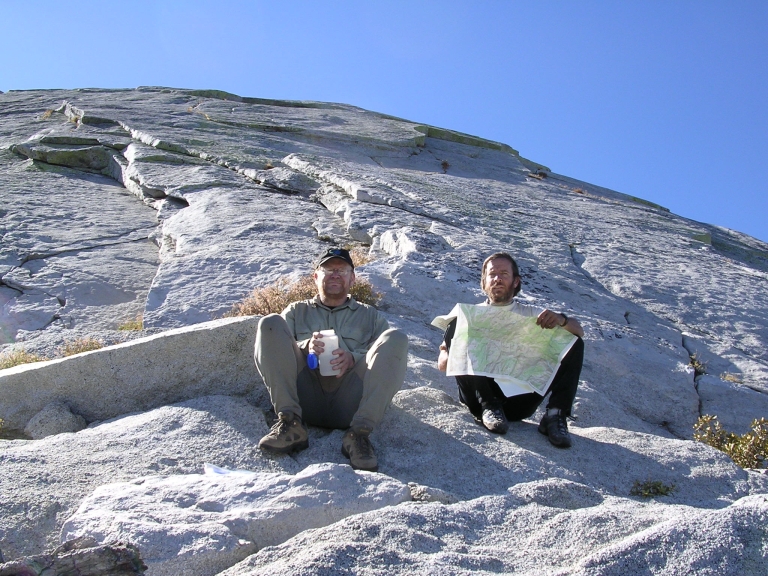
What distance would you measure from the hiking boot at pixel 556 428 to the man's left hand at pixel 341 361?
4.71ft

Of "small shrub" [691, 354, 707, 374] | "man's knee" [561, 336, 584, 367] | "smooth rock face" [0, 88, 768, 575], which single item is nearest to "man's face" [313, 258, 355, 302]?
"smooth rock face" [0, 88, 768, 575]

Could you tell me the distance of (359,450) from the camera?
4.09 metres

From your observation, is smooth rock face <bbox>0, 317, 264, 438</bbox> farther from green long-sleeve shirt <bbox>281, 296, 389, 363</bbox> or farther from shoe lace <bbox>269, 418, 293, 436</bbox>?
shoe lace <bbox>269, 418, 293, 436</bbox>

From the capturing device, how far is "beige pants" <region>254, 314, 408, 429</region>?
4375 millimetres

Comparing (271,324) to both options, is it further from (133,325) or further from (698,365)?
(698,365)

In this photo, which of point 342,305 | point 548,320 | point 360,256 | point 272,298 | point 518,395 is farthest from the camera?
point 360,256

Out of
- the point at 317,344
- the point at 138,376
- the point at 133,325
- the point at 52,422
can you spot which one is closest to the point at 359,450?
the point at 317,344

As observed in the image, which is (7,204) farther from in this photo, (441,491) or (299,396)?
(441,491)

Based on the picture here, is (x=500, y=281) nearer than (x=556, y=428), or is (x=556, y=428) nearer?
(x=556, y=428)

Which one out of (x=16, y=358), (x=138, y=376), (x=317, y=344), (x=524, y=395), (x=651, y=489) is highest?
(x=317, y=344)

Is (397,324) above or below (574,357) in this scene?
below

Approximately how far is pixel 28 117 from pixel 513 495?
714 inches

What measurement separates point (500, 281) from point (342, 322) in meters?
1.25

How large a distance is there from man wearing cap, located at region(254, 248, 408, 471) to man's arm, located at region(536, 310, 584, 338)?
40.0 inches
